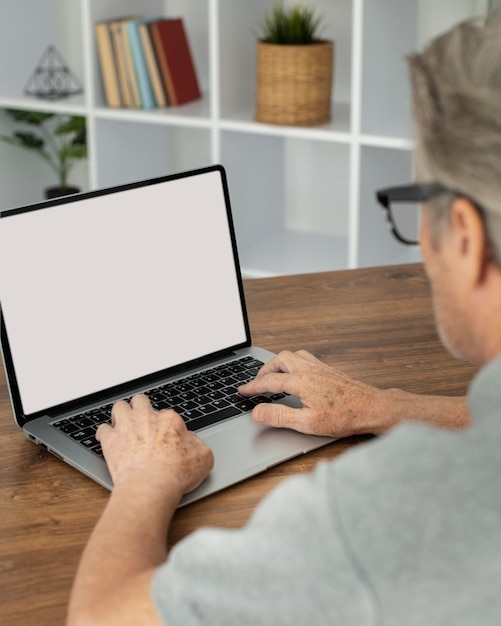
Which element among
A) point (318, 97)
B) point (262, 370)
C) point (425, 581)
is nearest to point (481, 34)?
point (425, 581)

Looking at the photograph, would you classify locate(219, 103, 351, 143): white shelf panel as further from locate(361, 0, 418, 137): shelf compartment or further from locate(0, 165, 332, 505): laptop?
locate(0, 165, 332, 505): laptop

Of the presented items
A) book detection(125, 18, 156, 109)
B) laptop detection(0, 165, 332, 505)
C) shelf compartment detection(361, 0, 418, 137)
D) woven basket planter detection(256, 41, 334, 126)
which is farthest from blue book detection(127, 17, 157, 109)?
laptop detection(0, 165, 332, 505)

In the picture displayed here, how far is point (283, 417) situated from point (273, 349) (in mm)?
277

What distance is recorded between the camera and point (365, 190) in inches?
112

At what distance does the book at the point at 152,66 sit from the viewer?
118 inches

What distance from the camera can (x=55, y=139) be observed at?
12.2 feet

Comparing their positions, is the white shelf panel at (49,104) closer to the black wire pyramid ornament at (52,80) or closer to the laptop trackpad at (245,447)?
the black wire pyramid ornament at (52,80)

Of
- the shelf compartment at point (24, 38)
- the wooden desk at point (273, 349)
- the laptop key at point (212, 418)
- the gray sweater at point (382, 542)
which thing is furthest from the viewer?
the shelf compartment at point (24, 38)

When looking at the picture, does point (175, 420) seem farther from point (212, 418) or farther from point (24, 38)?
point (24, 38)

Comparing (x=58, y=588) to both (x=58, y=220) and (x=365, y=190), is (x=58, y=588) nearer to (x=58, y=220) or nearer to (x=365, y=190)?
(x=58, y=220)

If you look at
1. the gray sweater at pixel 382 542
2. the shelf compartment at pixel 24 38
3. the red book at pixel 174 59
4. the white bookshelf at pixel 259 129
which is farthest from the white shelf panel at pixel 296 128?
the gray sweater at pixel 382 542

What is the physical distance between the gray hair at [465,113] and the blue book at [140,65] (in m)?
A: 2.40

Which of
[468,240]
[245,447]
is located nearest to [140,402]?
[245,447]

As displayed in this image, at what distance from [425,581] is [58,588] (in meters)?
0.42
